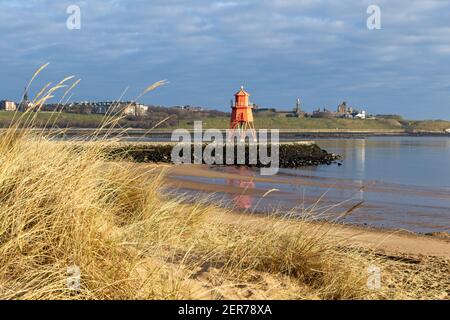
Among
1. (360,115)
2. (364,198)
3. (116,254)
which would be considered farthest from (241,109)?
(360,115)

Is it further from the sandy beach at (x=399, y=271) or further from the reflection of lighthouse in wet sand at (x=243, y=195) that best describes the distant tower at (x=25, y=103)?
the reflection of lighthouse in wet sand at (x=243, y=195)

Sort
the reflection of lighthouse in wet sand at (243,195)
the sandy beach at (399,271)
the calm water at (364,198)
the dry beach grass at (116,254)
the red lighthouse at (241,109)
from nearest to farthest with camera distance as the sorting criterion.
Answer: the dry beach grass at (116,254) → the sandy beach at (399,271) → the calm water at (364,198) → the reflection of lighthouse in wet sand at (243,195) → the red lighthouse at (241,109)

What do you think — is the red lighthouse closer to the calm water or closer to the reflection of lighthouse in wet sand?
the calm water

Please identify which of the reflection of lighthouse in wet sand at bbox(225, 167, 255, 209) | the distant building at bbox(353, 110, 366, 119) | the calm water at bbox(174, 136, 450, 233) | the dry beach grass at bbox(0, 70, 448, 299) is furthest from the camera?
the distant building at bbox(353, 110, 366, 119)

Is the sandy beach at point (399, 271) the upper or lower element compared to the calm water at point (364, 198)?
upper

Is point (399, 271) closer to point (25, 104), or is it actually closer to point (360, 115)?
point (25, 104)

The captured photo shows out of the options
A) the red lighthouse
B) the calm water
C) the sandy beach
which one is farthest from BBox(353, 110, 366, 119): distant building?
the sandy beach

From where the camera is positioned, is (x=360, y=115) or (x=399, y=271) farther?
(x=360, y=115)

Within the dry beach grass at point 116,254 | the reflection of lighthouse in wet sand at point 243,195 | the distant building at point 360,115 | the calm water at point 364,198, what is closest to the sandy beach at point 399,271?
the dry beach grass at point 116,254

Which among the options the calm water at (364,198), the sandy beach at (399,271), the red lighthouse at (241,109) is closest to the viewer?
the sandy beach at (399,271)

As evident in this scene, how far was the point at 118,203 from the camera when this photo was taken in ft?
18.2
